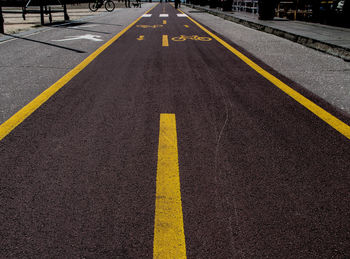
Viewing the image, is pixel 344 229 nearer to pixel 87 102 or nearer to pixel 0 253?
pixel 0 253

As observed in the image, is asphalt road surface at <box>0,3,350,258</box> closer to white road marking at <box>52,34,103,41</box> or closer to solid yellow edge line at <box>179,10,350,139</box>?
solid yellow edge line at <box>179,10,350,139</box>

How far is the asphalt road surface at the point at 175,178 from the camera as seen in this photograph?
1749 mm

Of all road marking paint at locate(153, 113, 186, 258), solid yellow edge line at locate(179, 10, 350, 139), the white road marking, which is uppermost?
the white road marking

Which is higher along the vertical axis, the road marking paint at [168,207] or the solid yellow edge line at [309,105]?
the solid yellow edge line at [309,105]

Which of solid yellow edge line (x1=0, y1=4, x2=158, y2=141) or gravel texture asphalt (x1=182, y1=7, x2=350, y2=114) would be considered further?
gravel texture asphalt (x1=182, y1=7, x2=350, y2=114)

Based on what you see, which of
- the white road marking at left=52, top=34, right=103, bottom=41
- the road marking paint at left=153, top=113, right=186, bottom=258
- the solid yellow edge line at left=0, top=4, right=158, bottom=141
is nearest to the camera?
the road marking paint at left=153, top=113, right=186, bottom=258

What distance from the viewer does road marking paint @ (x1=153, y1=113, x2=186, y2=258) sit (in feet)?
5.57

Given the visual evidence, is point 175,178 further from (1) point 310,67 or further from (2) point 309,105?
(1) point 310,67

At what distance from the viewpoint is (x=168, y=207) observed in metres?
2.02

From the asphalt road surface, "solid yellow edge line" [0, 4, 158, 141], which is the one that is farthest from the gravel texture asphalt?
"solid yellow edge line" [0, 4, 158, 141]

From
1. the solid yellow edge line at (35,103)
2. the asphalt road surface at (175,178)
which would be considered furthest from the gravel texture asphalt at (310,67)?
the solid yellow edge line at (35,103)

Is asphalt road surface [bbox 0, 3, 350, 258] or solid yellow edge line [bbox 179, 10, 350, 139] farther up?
solid yellow edge line [bbox 179, 10, 350, 139]

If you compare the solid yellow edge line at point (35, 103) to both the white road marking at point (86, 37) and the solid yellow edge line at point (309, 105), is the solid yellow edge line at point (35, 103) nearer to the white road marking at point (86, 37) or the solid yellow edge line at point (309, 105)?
the solid yellow edge line at point (309, 105)

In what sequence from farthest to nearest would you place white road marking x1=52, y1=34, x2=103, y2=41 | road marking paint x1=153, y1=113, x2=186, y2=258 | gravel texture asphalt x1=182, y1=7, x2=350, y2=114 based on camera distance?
white road marking x1=52, y1=34, x2=103, y2=41 → gravel texture asphalt x1=182, y1=7, x2=350, y2=114 → road marking paint x1=153, y1=113, x2=186, y2=258
